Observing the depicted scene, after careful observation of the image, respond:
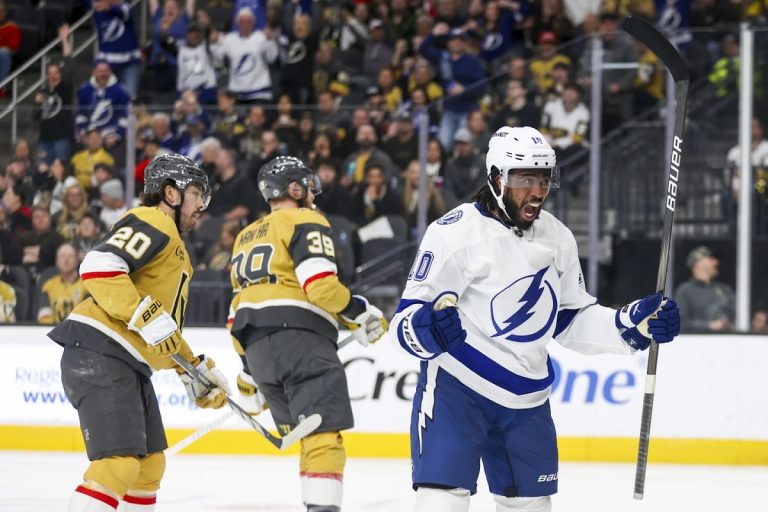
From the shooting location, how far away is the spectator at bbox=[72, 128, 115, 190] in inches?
324

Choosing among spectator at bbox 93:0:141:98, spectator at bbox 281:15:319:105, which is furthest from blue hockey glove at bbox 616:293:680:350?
spectator at bbox 93:0:141:98

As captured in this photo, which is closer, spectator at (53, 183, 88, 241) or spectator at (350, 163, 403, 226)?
spectator at (350, 163, 403, 226)

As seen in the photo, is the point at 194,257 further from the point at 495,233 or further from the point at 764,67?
the point at 495,233

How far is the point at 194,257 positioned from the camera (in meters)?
8.05

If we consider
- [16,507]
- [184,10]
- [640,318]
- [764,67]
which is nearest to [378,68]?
[184,10]

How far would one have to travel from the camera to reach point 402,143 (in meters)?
8.19

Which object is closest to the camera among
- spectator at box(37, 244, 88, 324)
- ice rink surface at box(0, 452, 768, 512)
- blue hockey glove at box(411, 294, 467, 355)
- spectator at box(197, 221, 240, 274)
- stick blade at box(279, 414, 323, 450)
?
blue hockey glove at box(411, 294, 467, 355)

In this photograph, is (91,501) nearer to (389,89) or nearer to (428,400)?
(428,400)

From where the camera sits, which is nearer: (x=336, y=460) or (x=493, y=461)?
(x=493, y=461)

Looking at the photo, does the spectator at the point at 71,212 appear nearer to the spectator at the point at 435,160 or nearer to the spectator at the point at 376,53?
the spectator at the point at 435,160

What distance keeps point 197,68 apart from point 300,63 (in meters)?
0.82

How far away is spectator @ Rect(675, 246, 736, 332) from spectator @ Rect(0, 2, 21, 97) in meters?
6.34

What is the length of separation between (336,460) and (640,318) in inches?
60.5

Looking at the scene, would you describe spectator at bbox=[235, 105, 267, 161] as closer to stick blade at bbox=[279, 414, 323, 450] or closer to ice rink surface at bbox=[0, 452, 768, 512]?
ice rink surface at bbox=[0, 452, 768, 512]
